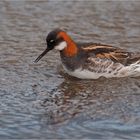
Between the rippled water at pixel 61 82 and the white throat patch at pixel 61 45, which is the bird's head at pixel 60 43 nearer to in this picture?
the white throat patch at pixel 61 45

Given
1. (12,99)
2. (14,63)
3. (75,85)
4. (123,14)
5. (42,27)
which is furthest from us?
(123,14)

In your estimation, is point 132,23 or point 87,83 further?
point 132,23

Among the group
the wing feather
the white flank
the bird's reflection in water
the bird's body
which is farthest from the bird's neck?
the bird's reflection in water

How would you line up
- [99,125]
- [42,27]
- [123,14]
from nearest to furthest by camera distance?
1. [99,125]
2. [42,27]
3. [123,14]

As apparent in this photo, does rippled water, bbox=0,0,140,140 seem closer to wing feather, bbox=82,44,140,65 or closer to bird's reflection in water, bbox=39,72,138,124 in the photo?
bird's reflection in water, bbox=39,72,138,124

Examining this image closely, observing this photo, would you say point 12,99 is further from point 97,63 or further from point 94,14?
point 94,14

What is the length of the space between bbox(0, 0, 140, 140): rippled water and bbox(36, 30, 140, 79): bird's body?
0.50 ft

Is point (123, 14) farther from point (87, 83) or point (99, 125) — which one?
point (99, 125)

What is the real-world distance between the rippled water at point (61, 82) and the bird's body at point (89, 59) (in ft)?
0.50

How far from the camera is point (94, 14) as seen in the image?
48.6ft

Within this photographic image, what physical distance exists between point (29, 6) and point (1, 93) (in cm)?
529

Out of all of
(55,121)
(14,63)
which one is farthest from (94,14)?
(55,121)

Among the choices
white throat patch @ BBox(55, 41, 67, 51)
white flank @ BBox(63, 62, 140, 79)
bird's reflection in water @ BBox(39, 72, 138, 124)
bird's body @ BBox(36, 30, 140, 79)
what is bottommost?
bird's reflection in water @ BBox(39, 72, 138, 124)

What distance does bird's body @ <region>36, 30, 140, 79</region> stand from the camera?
11.2 meters
